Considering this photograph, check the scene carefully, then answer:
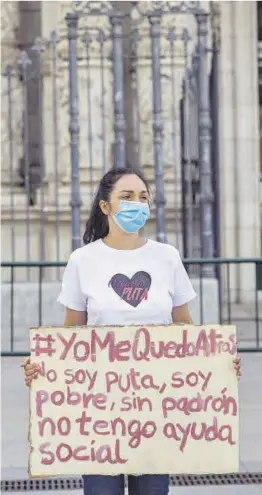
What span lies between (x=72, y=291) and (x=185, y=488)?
5.96 feet

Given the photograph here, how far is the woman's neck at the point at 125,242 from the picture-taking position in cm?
309

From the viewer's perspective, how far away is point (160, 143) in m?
9.05

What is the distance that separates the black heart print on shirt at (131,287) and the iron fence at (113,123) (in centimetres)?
584

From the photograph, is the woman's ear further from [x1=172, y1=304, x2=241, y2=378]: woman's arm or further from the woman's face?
[x1=172, y1=304, x2=241, y2=378]: woman's arm

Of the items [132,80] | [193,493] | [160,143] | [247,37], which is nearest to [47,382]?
[193,493]

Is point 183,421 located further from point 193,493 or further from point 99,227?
point 193,493

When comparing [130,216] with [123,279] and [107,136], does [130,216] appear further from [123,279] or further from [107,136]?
[107,136]

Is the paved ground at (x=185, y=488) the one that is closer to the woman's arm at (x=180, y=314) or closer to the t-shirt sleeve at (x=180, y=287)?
the woman's arm at (x=180, y=314)

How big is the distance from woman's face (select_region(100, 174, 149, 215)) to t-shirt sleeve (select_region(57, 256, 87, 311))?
267 millimetres

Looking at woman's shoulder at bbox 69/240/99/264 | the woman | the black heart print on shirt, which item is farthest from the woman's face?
the black heart print on shirt

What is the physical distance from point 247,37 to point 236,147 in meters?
1.87

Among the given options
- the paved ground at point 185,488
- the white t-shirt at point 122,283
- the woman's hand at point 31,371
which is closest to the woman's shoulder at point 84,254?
the white t-shirt at point 122,283

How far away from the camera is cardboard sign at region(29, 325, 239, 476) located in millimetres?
3012

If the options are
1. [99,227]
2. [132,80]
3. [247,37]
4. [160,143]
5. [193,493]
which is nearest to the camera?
[99,227]
